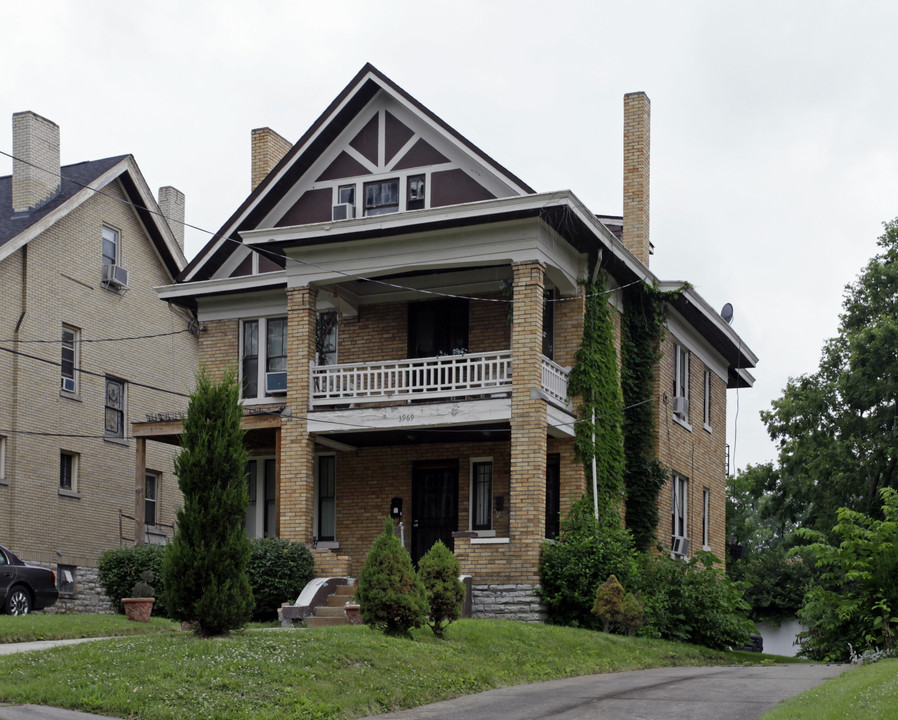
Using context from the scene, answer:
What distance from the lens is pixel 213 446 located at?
15.4m

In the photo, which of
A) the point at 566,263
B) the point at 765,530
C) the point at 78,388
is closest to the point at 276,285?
the point at 566,263

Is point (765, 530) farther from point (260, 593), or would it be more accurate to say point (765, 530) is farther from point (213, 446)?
point (213, 446)

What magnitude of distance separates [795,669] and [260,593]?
963cm

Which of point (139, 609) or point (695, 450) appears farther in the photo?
point (695, 450)

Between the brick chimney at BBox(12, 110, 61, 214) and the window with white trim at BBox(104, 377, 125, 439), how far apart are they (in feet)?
17.1

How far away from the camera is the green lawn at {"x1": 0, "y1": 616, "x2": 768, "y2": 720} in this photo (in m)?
12.0

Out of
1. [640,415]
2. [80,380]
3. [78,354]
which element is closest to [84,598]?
[80,380]

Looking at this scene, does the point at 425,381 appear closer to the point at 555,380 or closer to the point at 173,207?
the point at 555,380

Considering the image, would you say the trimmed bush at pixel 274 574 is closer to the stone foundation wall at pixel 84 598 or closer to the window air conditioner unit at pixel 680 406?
the window air conditioner unit at pixel 680 406

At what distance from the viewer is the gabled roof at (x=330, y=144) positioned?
2481 cm

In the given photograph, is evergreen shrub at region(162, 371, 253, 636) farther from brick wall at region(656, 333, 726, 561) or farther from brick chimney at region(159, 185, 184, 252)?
brick chimney at region(159, 185, 184, 252)

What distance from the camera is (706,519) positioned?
3250cm

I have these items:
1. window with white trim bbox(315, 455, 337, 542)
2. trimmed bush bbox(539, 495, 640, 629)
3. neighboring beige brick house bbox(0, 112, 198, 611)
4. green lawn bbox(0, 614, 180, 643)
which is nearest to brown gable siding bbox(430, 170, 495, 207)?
window with white trim bbox(315, 455, 337, 542)

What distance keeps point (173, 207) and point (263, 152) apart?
A: 8284mm
